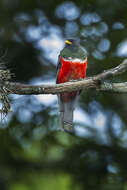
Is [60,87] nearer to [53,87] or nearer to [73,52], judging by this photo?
[53,87]

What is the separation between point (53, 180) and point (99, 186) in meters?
1.18

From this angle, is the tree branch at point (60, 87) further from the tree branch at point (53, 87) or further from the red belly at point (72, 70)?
the red belly at point (72, 70)

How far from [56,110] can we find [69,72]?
96.0 inches

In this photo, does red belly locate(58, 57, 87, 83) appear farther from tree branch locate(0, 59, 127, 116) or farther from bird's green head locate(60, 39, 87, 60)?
tree branch locate(0, 59, 127, 116)

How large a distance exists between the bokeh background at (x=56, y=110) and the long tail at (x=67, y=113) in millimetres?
1842

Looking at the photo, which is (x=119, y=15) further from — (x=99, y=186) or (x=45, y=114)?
(x=99, y=186)

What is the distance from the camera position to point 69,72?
5.52 m

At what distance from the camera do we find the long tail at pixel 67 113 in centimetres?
564

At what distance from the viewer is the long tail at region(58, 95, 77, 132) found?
564cm

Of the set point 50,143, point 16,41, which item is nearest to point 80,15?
point 16,41

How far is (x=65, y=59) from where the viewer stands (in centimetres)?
559

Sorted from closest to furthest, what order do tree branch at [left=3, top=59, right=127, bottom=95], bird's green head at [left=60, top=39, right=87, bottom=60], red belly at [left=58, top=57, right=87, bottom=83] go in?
tree branch at [left=3, top=59, right=127, bottom=95], red belly at [left=58, top=57, right=87, bottom=83], bird's green head at [left=60, top=39, right=87, bottom=60]

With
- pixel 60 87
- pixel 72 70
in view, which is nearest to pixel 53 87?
pixel 60 87

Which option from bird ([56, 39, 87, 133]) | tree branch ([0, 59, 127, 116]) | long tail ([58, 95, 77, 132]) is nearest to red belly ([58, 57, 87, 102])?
bird ([56, 39, 87, 133])
